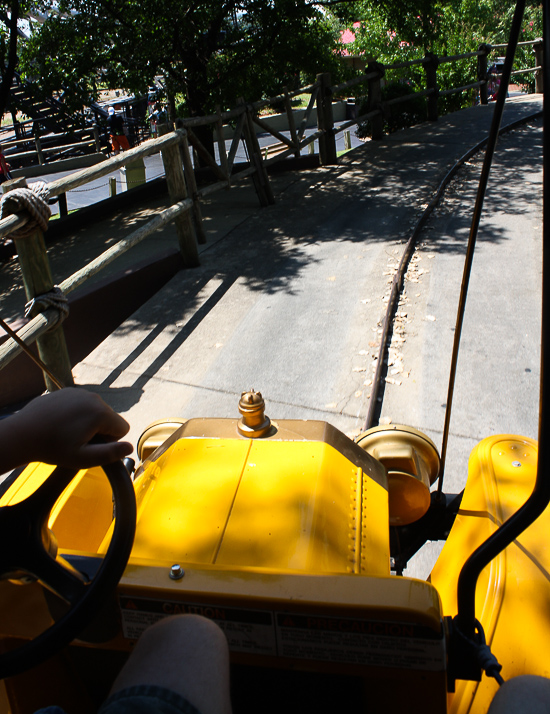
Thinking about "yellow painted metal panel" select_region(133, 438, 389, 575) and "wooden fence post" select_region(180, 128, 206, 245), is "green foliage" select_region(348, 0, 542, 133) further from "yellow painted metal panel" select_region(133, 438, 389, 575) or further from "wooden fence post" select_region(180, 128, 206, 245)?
"yellow painted metal panel" select_region(133, 438, 389, 575)

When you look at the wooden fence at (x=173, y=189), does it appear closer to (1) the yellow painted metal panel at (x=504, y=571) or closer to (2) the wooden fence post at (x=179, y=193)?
(2) the wooden fence post at (x=179, y=193)

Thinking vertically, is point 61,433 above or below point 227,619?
above

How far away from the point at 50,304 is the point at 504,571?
3.26m

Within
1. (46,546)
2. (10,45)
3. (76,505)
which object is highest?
(10,45)

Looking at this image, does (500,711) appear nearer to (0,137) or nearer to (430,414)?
(430,414)

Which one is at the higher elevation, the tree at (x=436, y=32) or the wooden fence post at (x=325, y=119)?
the tree at (x=436, y=32)

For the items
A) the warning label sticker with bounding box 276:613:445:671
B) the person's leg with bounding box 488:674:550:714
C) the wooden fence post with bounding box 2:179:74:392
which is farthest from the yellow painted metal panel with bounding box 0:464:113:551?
the wooden fence post with bounding box 2:179:74:392

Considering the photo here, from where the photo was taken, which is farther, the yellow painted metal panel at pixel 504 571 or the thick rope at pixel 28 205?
the thick rope at pixel 28 205

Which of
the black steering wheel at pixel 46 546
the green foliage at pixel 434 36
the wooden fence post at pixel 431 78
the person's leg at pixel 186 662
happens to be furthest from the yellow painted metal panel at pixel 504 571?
the wooden fence post at pixel 431 78

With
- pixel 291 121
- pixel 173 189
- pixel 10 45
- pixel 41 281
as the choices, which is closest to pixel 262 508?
pixel 41 281

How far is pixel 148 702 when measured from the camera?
3.44 feet

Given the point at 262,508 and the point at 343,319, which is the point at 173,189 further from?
the point at 262,508

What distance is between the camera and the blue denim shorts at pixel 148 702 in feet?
3.41

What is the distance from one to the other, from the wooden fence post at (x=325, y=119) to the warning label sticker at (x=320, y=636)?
9324 mm
